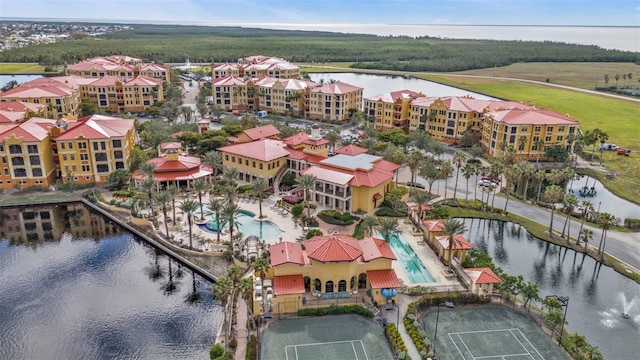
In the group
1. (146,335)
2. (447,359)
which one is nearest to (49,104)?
(146,335)

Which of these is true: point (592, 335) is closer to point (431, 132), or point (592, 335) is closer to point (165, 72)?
point (431, 132)

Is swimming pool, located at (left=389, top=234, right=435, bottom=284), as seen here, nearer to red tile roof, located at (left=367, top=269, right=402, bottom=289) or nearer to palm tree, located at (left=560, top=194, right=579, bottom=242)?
red tile roof, located at (left=367, top=269, right=402, bottom=289)

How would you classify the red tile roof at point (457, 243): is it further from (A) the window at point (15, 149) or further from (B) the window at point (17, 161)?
(A) the window at point (15, 149)

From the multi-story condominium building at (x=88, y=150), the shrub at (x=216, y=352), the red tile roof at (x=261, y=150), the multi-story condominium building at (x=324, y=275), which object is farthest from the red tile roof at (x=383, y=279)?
the multi-story condominium building at (x=88, y=150)

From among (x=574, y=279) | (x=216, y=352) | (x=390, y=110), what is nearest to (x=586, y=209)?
(x=574, y=279)

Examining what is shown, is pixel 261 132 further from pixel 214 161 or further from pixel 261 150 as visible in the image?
pixel 214 161

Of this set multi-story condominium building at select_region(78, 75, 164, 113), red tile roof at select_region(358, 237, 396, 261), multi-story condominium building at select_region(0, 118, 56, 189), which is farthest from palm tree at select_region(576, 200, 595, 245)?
multi-story condominium building at select_region(78, 75, 164, 113)

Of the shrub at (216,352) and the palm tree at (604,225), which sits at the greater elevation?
the palm tree at (604,225)
